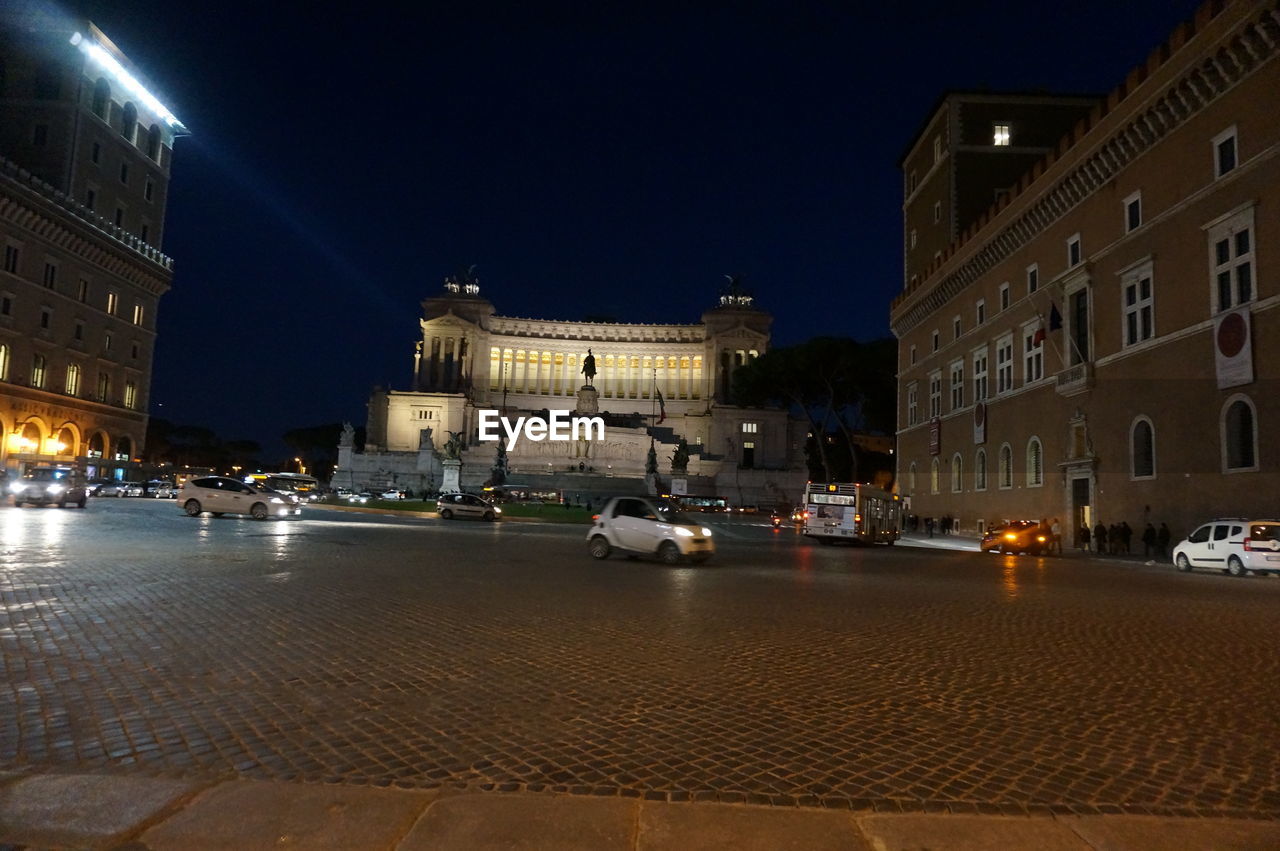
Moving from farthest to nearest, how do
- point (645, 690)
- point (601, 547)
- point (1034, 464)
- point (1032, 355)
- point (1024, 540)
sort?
1. point (1032, 355)
2. point (1034, 464)
3. point (1024, 540)
4. point (601, 547)
5. point (645, 690)

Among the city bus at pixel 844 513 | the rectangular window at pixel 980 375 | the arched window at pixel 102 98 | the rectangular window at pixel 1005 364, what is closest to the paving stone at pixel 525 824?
the city bus at pixel 844 513

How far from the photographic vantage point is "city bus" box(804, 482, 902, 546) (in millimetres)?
31266

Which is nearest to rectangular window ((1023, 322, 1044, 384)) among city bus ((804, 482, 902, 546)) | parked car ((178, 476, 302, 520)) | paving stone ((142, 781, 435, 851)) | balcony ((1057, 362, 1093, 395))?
balcony ((1057, 362, 1093, 395))

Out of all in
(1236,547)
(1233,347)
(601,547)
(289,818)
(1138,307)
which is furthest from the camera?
(1138,307)

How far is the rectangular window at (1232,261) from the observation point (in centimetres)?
2350

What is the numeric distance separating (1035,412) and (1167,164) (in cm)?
1172

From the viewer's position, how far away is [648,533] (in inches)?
733

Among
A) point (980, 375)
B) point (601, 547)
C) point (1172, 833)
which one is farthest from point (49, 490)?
point (980, 375)

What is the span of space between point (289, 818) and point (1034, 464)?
122 feet

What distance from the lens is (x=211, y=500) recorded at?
3133cm

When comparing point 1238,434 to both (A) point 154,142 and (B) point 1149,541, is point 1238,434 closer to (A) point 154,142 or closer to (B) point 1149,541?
(B) point 1149,541

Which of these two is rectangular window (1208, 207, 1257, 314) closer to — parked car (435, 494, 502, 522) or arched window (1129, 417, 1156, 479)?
arched window (1129, 417, 1156, 479)

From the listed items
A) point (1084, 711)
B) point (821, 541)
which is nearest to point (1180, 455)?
point (821, 541)

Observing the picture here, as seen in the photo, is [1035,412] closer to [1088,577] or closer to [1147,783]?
[1088,577]
